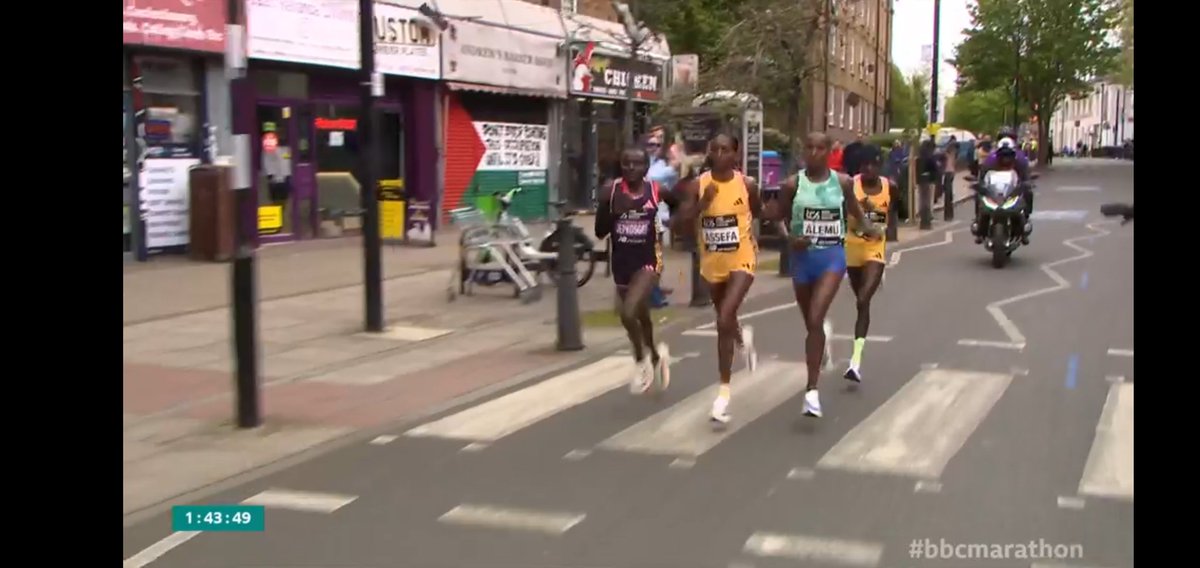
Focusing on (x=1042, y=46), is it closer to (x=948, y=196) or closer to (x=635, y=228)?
(x=948, y=196)

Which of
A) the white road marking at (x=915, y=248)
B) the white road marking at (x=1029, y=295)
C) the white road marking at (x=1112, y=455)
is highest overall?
the white road marking at (x=915, y=248)

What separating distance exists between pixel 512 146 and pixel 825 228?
1755cm

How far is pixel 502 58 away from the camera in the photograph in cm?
2319

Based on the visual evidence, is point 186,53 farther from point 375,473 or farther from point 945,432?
point 945,432

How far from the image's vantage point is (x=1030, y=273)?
16109 mm

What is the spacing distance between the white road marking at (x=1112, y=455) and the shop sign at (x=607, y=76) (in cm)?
1759

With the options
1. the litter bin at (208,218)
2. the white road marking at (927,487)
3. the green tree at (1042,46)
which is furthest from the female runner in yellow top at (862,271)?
the green tree at (1042,46)

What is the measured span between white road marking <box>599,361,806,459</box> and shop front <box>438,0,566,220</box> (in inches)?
501

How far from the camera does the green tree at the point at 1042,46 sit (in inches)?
1929

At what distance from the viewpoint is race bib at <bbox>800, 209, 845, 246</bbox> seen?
7.64m

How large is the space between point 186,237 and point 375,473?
11278mm

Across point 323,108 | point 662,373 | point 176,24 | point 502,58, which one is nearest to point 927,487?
point 662,373

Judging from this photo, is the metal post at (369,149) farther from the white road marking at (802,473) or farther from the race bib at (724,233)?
the white road marking at (802,473)
